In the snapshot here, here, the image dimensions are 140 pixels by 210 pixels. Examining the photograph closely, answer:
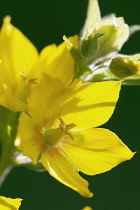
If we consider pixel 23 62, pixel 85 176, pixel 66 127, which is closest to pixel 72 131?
pixel 66 127

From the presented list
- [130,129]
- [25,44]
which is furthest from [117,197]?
[25,44]

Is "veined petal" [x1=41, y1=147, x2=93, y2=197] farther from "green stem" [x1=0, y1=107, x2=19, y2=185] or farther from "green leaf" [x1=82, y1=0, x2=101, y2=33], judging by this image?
"green leaf" [x1=82, y1=0, x2=101, y2=33]

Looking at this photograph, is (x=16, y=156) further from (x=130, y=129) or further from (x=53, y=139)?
(x=130, y=129)

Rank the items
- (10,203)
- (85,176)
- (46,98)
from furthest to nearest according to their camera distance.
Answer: (85,176) → (46,98) → (10,203)

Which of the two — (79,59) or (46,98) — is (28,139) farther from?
(79,59)

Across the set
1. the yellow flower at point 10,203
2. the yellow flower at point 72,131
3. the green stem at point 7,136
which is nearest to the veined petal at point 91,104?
the yellow flower at point 72,131

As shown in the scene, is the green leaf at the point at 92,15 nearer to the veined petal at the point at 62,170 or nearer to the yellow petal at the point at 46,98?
the yellow petal at the point at 46,98
